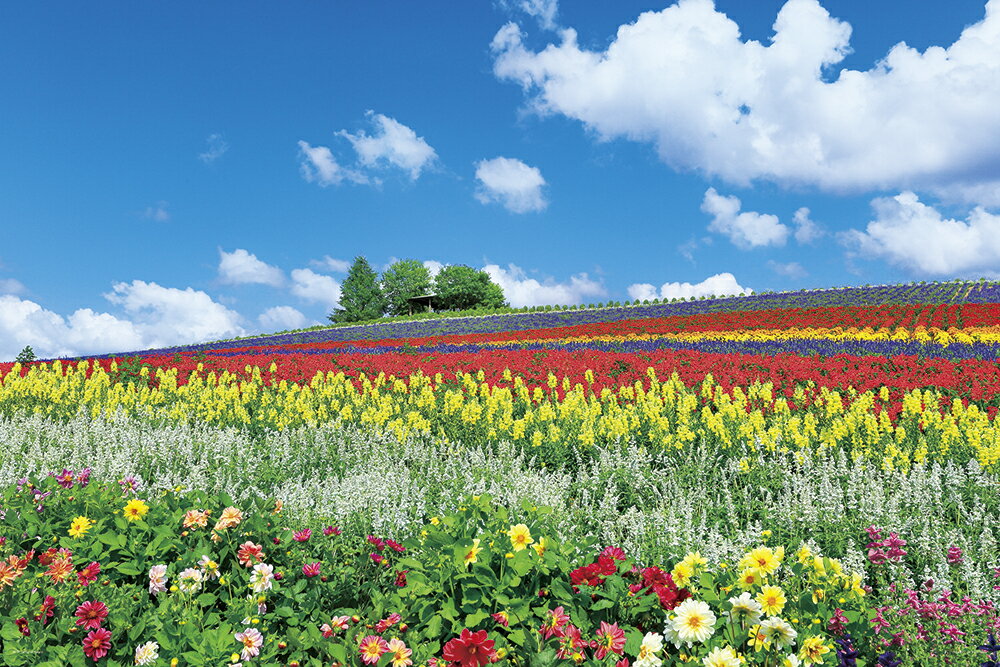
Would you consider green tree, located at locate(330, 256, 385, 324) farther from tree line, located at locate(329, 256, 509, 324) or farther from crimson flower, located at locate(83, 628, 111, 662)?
crimson flower, located at locate(83, 628, 111, 662)

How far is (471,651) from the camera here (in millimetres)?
2309

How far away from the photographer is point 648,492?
5.11 metres

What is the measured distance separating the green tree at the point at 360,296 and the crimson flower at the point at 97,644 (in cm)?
6691

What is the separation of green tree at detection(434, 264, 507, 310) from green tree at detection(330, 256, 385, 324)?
28.3 feet

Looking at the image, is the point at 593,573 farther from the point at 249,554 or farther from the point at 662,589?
the point at 249,554

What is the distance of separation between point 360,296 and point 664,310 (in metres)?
42.1

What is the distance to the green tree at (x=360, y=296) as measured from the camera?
6925 centimetres

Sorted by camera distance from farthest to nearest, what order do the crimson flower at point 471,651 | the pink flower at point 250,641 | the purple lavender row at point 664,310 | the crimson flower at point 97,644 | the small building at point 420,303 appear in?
the small building at point 420,303, the purple lavender row at point 664,310, the crimson flower at point 97,644, the pink flower at point 250,641, the crimson flower at point 471,651

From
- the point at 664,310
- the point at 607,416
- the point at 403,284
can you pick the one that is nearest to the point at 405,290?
the point at 403,284

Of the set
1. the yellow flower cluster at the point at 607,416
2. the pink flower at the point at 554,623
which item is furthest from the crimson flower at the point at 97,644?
the yellow flower cluster at the point at 607,416

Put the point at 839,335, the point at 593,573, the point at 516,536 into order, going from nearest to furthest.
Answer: the point at 593,573 → the point at 516,536 → the point at 839,335

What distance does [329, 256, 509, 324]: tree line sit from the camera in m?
69.6

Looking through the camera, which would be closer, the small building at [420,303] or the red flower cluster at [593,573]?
the red flower cluster at [593,573]

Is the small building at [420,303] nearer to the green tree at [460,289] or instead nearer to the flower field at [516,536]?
the green tree at [460,289]
